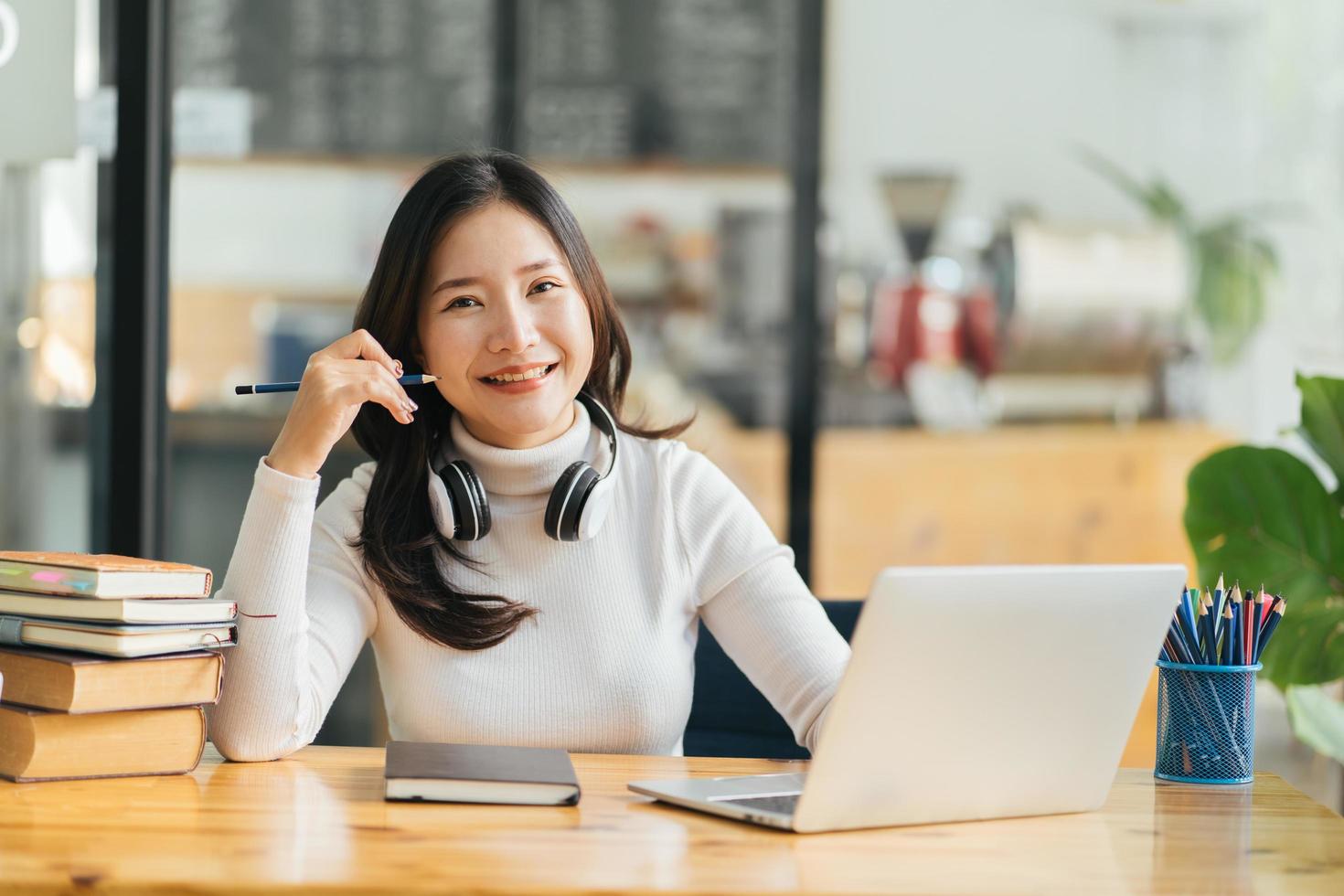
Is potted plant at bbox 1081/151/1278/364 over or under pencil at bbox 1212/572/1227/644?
over

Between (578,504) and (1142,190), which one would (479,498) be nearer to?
(578,504)

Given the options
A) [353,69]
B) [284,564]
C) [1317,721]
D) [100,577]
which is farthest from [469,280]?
[353,69]

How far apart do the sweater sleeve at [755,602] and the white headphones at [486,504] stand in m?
0.12

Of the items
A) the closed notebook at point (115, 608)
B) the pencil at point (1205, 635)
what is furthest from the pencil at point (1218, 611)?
the closed notebook at point (115, 608)

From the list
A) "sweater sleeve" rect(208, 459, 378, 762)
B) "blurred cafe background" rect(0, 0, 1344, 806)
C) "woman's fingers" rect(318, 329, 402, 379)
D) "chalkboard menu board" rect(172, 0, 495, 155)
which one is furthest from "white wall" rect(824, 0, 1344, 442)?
"sweater sleeve" rect(208, 459, 378, 762)

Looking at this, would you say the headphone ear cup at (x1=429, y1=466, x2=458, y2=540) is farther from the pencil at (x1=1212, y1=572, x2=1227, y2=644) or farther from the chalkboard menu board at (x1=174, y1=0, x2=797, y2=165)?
the chalkboard menu board at (x1=174, y1=0, x2=797, y2=165)

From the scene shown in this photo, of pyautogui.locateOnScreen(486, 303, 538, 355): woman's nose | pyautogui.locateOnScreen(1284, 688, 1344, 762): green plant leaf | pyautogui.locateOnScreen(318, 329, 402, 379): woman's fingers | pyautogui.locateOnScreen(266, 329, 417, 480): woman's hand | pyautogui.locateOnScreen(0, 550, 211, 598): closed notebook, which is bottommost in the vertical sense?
pyautogui.locateOnScreen(1284, 688, 1344, 762): green plant leaf

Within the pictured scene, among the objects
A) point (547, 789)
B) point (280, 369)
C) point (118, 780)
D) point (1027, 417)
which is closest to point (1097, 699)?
point (547, 789)

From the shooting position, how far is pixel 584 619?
1.62 metres

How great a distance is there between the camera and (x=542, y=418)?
163cm

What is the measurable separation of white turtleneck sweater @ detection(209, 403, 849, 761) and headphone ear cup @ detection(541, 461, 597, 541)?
0.05m

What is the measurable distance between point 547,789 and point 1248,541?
127 centimetres

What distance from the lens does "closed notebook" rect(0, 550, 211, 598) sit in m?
1.33

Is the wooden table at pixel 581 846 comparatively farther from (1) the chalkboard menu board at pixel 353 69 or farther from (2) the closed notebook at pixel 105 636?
(1) the chalkboard menu board at pixel 353 69
